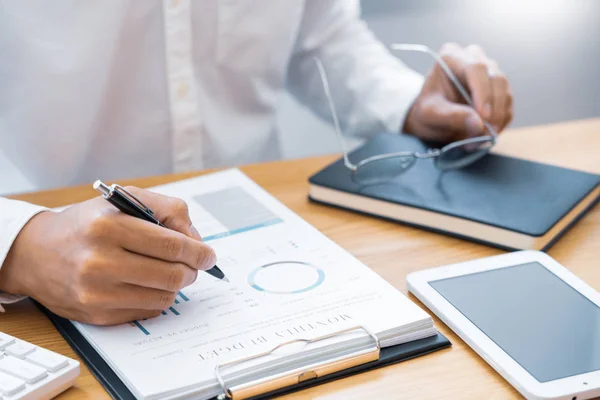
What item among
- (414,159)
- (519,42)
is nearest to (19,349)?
(414,159)

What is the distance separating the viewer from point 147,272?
59cm

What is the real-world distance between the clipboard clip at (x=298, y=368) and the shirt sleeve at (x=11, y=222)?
24cm

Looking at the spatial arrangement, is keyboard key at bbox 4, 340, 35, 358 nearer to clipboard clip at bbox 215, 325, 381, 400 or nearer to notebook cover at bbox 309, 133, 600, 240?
clipboard clip at bbox 215, 325, 381, 400

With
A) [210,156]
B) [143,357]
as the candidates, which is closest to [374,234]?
[143,357]

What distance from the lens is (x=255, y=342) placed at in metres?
0.57

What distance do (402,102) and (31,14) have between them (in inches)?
21.4

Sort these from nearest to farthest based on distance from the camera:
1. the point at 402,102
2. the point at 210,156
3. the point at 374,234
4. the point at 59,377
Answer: the point at 59,377 < the point at 374,234 < the point at 402,102 < the point at 210,156

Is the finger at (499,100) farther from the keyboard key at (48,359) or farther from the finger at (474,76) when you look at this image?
the keyboard key at (48,359)

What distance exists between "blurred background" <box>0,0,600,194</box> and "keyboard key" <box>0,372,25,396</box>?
5.22 ft

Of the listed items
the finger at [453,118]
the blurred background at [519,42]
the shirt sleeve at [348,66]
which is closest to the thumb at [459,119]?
the finger at [453,118]

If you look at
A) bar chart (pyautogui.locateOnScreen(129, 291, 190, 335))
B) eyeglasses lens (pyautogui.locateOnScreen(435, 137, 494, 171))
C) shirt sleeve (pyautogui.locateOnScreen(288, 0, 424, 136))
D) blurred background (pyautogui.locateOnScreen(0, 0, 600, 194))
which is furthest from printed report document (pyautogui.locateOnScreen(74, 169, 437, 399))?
blurred background (pyautogui.locateOnScreen(0, 0, 600, 194))

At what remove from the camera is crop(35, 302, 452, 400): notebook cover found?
0.54 meters

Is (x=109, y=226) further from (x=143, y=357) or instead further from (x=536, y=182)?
(x=536, y=182)

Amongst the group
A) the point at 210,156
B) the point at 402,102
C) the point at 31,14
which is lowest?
the point at 210,156
